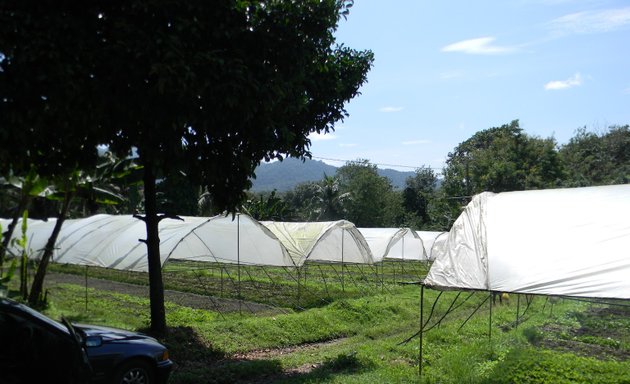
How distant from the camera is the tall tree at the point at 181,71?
7996 mm

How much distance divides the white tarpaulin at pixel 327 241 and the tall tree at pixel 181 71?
37.0ft

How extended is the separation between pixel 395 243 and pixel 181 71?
90.4 feet

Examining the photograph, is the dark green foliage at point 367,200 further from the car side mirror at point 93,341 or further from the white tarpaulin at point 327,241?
the car side mirror at point 93,341

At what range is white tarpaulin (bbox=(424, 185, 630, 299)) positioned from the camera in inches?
327

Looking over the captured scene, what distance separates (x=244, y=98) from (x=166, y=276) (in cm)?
2081

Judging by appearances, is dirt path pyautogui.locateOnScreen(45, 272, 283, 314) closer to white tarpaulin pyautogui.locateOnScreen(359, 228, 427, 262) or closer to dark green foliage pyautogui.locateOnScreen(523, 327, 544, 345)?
dark green foliage pyautogui.locateOnScreen(523, 327, 544, 345)

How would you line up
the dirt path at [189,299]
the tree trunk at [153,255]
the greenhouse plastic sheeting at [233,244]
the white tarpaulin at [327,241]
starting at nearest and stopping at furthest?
the tree trunk at [153,255]
the dirt path at [189,299]
the greenhouse plastic sheeting at [233,244]
the white tarpaulin at [327,241]

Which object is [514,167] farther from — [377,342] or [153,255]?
[153,255]

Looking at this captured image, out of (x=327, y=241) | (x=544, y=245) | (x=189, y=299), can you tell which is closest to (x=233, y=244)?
(x=189, y=299)

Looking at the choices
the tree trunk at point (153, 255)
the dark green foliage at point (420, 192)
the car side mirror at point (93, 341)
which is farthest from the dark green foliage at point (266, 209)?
the car side mirror at point (93, 341)

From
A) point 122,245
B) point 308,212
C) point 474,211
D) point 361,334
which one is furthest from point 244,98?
point 308,212

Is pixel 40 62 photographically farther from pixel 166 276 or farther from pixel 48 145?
pixel 166 276

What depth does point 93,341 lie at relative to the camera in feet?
23.0

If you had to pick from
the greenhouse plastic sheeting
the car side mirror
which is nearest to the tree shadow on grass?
the car side mirror
